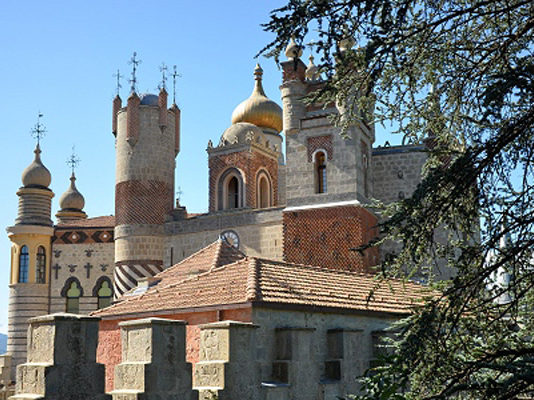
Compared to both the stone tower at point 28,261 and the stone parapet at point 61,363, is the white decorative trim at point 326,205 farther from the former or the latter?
the stone parapet at point 61,363

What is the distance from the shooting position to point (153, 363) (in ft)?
26.8

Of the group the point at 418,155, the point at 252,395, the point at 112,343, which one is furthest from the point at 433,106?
the point at 418,155

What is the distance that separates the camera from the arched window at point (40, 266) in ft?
106

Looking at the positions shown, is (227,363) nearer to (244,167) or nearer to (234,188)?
(244,167)

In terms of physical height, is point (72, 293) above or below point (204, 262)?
below

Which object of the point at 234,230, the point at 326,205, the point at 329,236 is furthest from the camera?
the point at 234,230

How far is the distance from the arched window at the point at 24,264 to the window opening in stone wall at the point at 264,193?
11067 mm

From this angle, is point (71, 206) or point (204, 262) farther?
point (71, 206)

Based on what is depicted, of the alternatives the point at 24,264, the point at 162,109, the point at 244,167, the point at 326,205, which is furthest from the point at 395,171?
the point at 24,264

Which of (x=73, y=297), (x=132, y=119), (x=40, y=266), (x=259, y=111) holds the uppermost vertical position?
(x=259, y=111)

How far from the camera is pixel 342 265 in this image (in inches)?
944

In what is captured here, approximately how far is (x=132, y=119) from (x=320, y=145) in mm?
8680

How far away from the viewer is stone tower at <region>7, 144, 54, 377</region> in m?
31.9

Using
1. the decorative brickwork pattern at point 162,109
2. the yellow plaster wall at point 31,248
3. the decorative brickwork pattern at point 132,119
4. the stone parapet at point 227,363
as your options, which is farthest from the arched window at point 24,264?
the stone parapet at point 227,363
